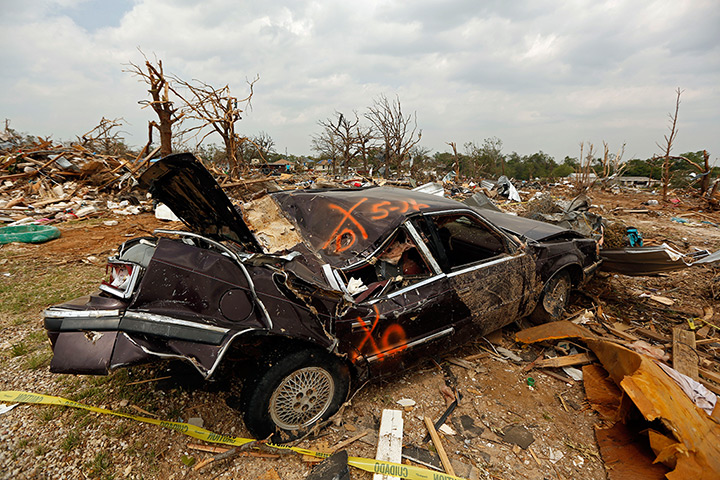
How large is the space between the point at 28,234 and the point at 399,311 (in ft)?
26.5

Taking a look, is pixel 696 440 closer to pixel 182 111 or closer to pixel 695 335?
pixel 695 335

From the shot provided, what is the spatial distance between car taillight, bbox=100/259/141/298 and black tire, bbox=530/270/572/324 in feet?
12.1

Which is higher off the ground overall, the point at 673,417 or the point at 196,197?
the point at 196,197

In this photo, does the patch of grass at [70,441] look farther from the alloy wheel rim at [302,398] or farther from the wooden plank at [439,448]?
the wooden plank at [439,448]

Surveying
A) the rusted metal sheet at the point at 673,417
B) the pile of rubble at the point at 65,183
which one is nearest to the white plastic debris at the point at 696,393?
the rusted metal sheet at the point at 673,417

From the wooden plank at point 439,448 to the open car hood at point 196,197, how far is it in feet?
6.22

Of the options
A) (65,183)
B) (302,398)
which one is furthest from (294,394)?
(65,183)

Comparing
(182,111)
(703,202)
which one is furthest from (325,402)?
(703,202)

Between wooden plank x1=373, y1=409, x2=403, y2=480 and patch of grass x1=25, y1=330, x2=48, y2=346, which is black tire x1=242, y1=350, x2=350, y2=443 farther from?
patch of grass x1=25, y1=330, x2=48, y2=346

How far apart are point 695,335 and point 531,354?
6.74 ft

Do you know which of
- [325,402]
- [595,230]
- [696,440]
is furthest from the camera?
[595,230]

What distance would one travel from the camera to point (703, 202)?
1350 centimetres

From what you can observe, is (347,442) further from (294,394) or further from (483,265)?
(483,265)

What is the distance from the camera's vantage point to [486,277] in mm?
2867
